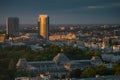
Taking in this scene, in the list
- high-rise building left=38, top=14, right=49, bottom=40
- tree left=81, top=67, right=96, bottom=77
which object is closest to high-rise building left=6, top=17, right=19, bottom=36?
high-rise building left=38, top=14, right=49, bottom=40

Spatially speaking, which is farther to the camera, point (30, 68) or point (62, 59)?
point (62, 59)

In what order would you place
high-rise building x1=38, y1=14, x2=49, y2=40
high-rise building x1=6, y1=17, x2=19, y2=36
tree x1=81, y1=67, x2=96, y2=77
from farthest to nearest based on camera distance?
high-rise building x1=6, y1=17, x2=19, y2=36 < high-rise building x1=38, y1=14, x2=49, y2=40 < tree x1=81, y1=67, x2=96, y2=77

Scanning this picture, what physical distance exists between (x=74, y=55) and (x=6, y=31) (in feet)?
59.6

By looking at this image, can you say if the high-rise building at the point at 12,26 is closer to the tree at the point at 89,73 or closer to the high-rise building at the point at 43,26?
the high-rise building at the point at 43,26

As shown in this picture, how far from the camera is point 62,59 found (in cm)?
1396

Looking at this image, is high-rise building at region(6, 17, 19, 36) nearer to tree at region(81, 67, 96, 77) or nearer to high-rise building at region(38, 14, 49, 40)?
high-rise building at region(38, 14, 49, 40)

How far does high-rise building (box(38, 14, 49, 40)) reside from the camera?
109 ft

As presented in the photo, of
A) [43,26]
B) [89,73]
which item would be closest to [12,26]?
[43,26]

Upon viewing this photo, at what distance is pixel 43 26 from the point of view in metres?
34.5

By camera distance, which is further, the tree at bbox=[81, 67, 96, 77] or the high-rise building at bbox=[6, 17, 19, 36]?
the high-rise building at bbox=[6, 17, 19, 36]

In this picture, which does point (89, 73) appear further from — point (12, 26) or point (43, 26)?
point (12, 26)

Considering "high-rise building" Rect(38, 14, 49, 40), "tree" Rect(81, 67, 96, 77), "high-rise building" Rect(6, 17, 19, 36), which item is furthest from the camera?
"high-rise building" Rect(6, 17, 19, 36)

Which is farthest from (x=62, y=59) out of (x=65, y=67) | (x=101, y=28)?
(x=101, y=28)

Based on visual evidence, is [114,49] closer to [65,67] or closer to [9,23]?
[65,67]
